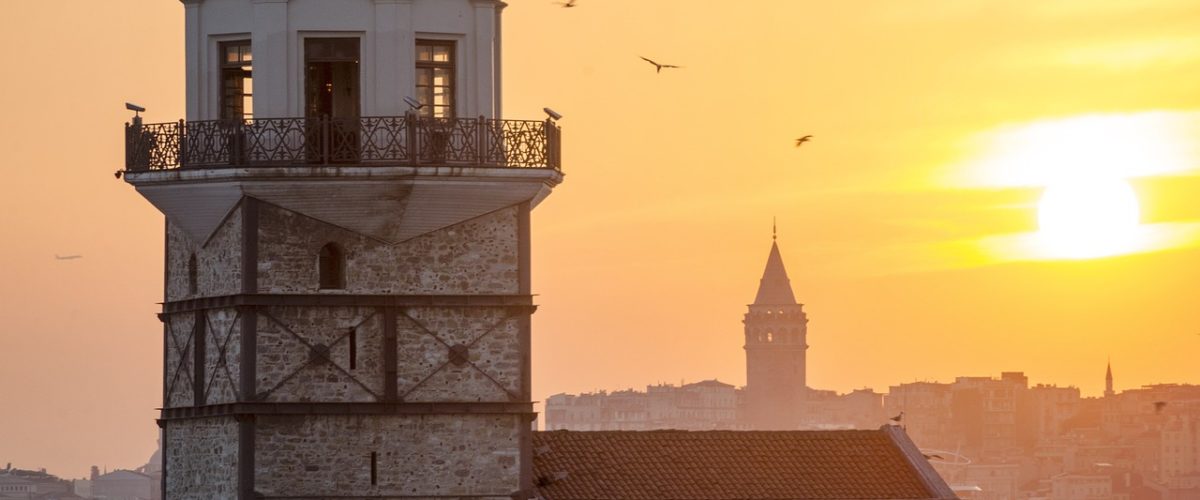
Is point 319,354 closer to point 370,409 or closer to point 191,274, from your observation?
point 370,409

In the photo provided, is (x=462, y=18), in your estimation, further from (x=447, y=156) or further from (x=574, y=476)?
(x=574, y=476)

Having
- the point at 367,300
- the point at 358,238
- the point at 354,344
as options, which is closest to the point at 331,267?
the point at 358,238

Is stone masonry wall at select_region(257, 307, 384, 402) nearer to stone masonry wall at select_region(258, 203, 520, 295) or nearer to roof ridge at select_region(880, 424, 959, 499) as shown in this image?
stone masonry wall at select_region(258, 203, 520, 295)

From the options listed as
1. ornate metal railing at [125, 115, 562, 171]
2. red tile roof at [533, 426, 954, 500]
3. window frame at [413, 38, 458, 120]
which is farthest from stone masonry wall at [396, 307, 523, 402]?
window frame at [413, 38, 458, 120]

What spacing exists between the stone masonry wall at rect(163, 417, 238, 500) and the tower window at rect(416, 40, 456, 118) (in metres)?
4.74

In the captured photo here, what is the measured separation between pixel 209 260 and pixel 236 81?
238 cm

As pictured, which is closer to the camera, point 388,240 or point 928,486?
point 388,240

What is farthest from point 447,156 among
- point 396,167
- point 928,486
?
point 928,486

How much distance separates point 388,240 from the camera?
39656mm

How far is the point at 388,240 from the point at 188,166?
2.71 m

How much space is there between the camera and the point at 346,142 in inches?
1545

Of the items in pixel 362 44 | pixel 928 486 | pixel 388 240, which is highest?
pixel 362 44

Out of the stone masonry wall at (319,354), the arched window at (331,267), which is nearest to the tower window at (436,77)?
the arched window at (331,267)

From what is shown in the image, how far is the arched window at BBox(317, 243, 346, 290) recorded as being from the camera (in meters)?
39.5
